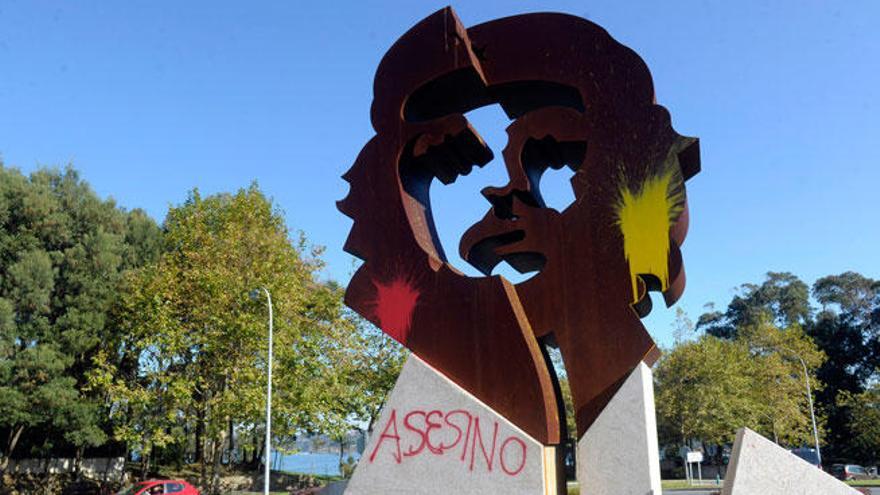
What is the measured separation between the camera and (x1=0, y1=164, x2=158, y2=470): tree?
23281 mm

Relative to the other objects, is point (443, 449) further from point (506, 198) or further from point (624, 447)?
point (506, 198)

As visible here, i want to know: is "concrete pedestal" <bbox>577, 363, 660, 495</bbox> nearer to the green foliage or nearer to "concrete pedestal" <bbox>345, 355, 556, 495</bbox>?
"concrete pedestal" <bbox>345, 355, 556, 495</bbox>

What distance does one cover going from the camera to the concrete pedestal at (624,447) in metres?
7.17

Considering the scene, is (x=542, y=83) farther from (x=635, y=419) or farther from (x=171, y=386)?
(x=171, y=386)

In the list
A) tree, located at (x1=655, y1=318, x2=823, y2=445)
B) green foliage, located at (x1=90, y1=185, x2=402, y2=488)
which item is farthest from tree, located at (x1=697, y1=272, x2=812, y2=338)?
green foliage, located at (x1=90, y1=185, x2=402, y2=488)

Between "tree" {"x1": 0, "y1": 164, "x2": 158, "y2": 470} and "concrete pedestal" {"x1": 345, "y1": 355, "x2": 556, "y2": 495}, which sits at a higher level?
"tree" {"x1": 0, "y1": 164, "x2": 158, "y2": 470}

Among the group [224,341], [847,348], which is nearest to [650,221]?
[224,341]

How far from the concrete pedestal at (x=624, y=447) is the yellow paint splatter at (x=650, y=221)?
1.03 metres

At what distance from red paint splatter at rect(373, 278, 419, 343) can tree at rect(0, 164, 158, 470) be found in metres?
18.7

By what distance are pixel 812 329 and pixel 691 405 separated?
1057 inches

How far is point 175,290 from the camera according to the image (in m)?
22.6

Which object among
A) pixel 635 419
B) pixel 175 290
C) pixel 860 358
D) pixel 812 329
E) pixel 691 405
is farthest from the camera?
pixel 812 329

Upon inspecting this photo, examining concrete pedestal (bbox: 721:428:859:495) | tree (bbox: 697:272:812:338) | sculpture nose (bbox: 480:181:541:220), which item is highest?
tree (bbox: 697:272:812:338)

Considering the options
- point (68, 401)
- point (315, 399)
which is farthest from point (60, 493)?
point (315, 399)
